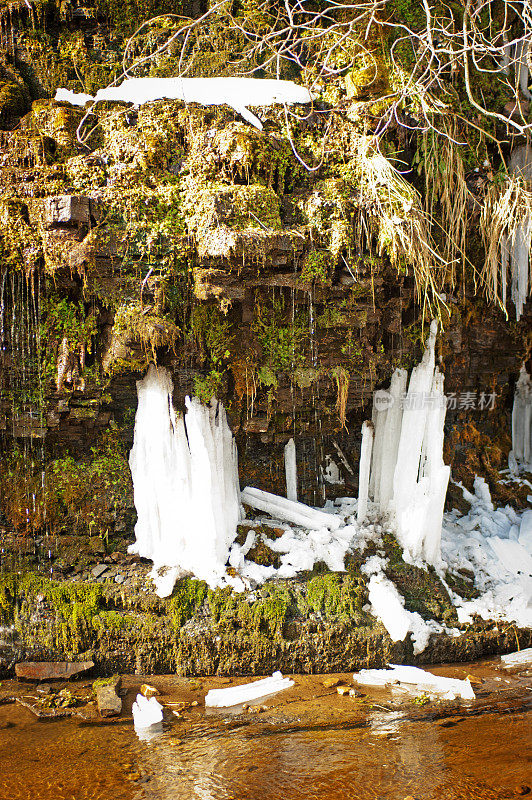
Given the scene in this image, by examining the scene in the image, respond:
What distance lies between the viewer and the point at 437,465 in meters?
6.08

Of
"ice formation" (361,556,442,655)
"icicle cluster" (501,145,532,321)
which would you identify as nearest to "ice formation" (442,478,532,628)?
"ice formation" (361,556,442,655)

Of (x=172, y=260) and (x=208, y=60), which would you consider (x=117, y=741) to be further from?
(x=208, y=60)

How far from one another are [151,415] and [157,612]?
1.90m

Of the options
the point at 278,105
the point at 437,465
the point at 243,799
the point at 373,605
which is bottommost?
the point at 243,799

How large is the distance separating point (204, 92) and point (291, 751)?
5910 millimetres

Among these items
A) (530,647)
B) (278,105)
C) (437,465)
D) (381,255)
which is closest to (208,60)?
(278,105)

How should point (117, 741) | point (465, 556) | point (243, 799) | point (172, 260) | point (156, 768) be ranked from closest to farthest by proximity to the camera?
1. point (243, 799)
2. point (156, 768)
3. point (117, 741)
4. point (172, 260)
5. point (465, 556)

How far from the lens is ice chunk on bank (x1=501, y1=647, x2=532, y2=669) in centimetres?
556

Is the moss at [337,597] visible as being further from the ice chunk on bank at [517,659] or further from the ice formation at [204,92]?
the ice formation at [204,92]

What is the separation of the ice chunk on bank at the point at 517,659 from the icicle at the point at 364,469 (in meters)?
1.92

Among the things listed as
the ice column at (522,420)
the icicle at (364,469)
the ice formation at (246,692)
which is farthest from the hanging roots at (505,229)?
the ice formation at (246,692)

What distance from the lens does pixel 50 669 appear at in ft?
17.4

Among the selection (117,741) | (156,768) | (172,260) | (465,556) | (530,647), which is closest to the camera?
(156,768)

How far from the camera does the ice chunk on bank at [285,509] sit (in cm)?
626
